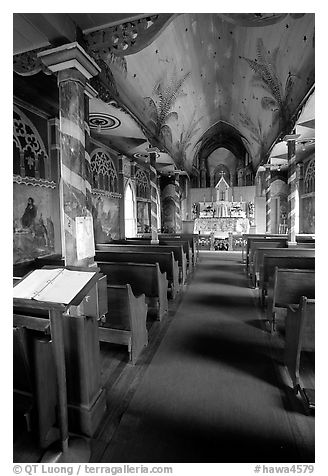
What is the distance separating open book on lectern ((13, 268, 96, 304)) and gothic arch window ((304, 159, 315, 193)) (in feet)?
37.6

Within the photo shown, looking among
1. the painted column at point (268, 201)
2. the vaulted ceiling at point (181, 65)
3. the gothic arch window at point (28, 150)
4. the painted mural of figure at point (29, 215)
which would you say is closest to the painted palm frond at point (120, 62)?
the vaulted ceiling at point (181, 65)

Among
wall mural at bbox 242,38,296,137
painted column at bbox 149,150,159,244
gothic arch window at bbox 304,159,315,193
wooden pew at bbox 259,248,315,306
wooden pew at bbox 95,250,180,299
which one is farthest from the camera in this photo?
gothic arch window at bbox 304,159,315,193

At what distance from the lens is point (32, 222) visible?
6.26 metres

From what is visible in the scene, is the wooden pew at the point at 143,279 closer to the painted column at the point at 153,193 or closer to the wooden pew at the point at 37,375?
the wooden pew at the point at 37,375

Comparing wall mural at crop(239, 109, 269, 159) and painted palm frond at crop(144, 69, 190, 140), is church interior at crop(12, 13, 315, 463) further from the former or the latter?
wall mural at crop(239, 109, 269, 159)

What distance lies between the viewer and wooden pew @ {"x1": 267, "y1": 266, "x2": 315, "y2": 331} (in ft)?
12.4

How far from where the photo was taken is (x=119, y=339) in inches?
133

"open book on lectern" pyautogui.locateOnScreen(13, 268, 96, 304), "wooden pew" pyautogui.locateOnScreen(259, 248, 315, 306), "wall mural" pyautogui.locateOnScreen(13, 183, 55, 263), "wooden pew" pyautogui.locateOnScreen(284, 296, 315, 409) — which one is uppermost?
"wall mural" pyautogui.locateOnScreen(13, 183, 55, 263)

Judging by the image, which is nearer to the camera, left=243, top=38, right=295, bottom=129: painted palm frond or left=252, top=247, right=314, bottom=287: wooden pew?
left=252, top=247, right=314, bottom=287: wooden pew

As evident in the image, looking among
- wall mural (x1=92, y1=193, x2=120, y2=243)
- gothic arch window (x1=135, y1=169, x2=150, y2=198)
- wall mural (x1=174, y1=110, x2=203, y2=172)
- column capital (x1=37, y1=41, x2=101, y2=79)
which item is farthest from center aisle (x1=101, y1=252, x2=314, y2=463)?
wall mural (x1=174, y1=110, x2=203, y2=172)

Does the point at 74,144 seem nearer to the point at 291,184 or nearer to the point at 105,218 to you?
the point at 105,218

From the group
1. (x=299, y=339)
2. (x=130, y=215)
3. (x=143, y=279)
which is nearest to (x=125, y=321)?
(x=143, y=279)

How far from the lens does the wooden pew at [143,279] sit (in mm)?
4406

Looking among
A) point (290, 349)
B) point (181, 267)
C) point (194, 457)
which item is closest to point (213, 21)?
point (181, 267)
